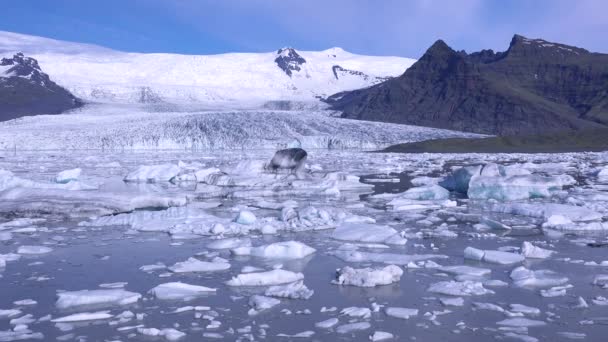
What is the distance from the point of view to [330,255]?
6.31 meters

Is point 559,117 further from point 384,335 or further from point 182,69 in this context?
point 384,335

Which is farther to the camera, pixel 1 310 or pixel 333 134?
pixel 333 134

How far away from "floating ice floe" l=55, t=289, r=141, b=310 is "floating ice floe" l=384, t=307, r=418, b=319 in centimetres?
190

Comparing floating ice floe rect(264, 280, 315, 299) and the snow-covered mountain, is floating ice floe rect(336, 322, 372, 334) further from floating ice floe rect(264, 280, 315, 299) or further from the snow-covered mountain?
the snow-covered mountain

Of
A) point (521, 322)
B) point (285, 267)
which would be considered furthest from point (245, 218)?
point (521, 322)

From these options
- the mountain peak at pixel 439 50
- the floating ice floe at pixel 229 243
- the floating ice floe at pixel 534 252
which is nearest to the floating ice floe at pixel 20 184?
the floating ice floe at pixel 229 243

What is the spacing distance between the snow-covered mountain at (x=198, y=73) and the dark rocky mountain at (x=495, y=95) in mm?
17966

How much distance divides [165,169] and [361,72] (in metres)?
135

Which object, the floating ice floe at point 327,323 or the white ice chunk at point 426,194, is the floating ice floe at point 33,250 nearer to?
the floating ice floe at point 327,323

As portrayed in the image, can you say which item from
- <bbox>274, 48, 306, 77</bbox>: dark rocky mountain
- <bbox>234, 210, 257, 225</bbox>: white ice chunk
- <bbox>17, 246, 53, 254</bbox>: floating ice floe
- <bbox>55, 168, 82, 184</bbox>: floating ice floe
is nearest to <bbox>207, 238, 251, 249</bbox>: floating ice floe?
<bbox>234, 210, 257, 225</bbox>: white ice chunk

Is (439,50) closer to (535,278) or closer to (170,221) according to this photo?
(170,221)

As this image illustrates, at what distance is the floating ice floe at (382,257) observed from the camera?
5.99 meters

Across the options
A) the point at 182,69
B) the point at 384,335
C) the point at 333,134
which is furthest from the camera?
the point at 182,69

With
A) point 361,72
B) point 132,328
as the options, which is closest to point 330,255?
point 132,328
